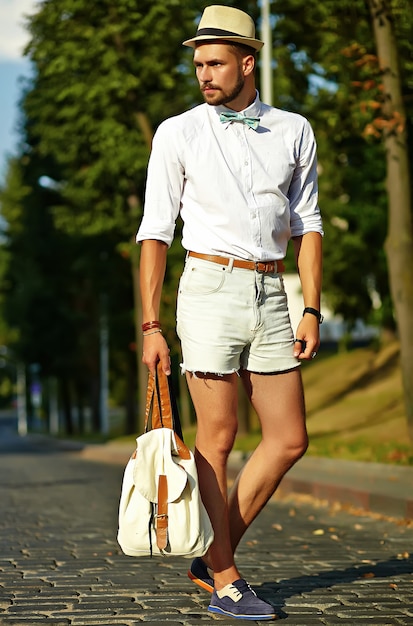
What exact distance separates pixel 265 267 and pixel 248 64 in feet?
2.66

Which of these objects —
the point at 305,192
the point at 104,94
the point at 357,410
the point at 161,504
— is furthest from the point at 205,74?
the point at 357,410

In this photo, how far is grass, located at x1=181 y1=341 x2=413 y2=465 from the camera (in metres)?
17.2

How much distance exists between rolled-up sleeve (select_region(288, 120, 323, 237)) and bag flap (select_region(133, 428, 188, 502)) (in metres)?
1.11

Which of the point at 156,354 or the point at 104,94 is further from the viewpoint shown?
the point at 104,94

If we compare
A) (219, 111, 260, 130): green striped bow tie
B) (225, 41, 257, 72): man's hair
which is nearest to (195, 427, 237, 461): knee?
(219, 111, 260, 130): green striped bow tie

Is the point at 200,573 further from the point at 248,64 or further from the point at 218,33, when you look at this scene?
the point at 218,33

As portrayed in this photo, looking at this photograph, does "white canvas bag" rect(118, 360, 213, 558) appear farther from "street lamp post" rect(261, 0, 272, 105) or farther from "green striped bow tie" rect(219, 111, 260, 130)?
"street lamp post" rect(261, 0, 272, 105)

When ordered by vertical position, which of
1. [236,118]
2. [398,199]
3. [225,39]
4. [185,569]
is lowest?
[185,569]

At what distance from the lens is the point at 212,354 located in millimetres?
5039

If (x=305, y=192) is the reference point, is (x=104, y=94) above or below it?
above

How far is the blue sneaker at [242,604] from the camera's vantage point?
5.13 meters

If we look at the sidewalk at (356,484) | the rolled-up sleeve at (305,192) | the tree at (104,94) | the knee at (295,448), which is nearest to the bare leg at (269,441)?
the knee at (295,448)

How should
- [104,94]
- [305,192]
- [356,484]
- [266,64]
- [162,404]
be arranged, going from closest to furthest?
[162,404]
[305,192]
[356,484]
[266,64]
[104,94]

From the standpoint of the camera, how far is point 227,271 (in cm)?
512
